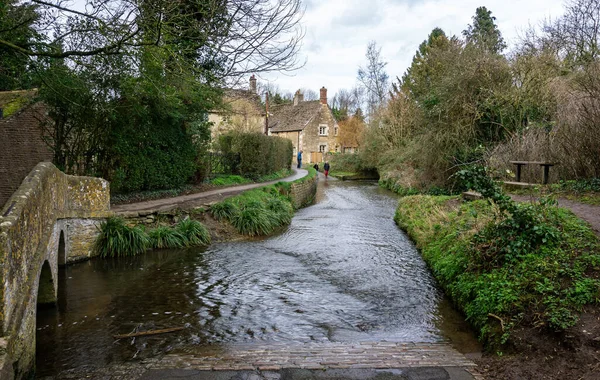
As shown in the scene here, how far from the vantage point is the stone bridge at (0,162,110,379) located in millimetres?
3852

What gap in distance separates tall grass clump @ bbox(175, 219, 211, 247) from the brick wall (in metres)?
4.78

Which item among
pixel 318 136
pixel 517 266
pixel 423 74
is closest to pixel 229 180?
pixel 517 266

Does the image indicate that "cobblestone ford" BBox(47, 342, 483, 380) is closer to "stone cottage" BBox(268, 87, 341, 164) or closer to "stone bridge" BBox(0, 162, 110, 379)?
"stone bridge" BBox(0, 162, 110, 379)

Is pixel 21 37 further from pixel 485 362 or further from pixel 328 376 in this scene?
pixel 485 362

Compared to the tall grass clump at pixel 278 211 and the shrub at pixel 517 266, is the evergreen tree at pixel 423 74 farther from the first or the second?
the shrub at pixel 517 266

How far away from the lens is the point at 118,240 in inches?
411

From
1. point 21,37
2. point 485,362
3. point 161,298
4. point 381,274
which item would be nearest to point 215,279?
point 161,298

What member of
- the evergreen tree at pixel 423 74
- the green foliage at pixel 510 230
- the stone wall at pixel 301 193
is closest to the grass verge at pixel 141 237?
the green foliage at pixel 510 230

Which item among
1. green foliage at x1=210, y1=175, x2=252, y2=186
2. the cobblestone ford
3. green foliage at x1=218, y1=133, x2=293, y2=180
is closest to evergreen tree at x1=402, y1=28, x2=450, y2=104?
green foliage at x1=218, y1=133, x2=293, y2=180

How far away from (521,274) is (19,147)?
47.8ft

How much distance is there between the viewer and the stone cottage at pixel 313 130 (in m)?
51.8

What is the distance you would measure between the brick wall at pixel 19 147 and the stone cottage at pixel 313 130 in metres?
39.4

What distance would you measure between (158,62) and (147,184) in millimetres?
7297

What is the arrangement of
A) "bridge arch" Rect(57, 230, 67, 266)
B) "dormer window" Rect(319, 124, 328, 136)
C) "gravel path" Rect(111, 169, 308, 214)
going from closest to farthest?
"bridge arch" Rect(57, 230, 67, 266), "gravel path" Rect(111, 169, 308, 214), "dormer window" Rect(319, 124, 328, 136)
